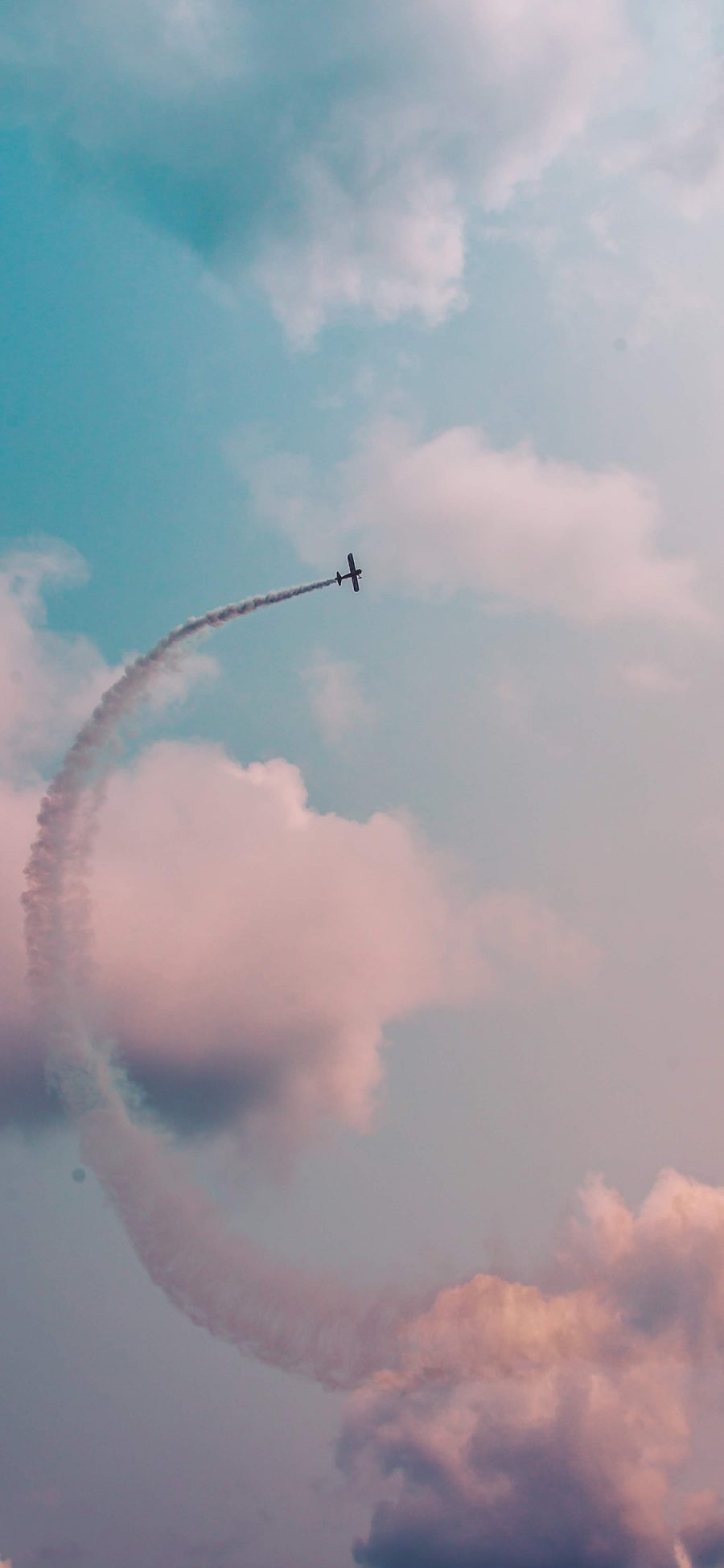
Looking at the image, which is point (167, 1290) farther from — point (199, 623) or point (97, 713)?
point (199, 623)

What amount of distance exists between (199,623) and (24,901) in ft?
114

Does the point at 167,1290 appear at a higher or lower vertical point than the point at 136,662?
lower

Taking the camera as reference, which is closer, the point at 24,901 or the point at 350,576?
the point at 24,901

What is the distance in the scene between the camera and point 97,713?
130250 mm

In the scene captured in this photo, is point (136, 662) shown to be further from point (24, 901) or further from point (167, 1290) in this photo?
point (167, 1290)

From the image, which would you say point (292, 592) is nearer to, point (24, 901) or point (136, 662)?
point (136, 662)

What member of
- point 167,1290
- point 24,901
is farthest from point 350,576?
point 167,1290

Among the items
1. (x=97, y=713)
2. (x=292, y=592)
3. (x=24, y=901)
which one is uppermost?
(x=292, y=592)

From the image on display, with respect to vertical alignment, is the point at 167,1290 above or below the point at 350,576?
below

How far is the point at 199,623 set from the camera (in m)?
130

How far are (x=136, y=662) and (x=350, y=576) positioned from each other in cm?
2598

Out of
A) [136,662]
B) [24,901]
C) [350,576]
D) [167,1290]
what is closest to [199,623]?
[136,662]

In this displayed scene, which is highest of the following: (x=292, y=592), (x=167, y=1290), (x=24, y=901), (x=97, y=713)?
(x=292, y=592)

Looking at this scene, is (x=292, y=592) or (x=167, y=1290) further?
(x=292, y=592)
